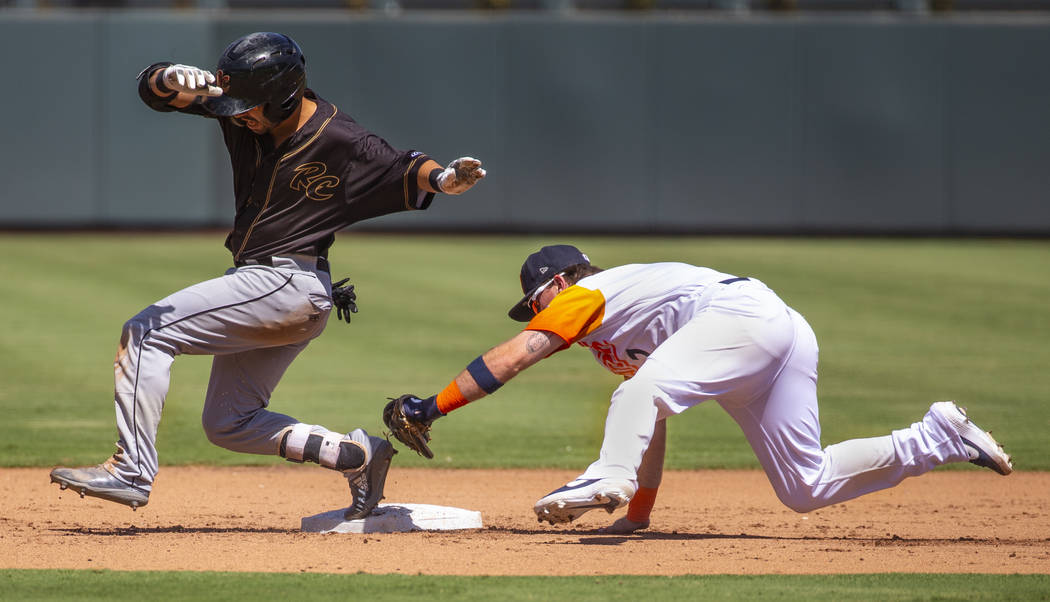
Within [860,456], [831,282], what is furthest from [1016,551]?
[831,282]

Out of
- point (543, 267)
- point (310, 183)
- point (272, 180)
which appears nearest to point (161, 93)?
point (272, 180)

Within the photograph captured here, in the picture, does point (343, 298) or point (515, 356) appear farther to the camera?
point (343, 298)

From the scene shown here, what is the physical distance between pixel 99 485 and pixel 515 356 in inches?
62.1

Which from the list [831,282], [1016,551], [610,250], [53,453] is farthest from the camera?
[610,250]

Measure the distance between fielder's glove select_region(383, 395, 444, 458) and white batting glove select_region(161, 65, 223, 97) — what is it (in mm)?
1335

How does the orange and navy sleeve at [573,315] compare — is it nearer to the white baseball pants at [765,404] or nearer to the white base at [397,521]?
the white baseball pants at [765,404]

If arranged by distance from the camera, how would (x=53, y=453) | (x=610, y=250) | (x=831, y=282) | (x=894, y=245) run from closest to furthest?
(x=53, y=453)
(x=831, y=282)
(x=610, y=250)
(x=894, y=245)

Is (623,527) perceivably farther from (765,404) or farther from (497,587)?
(497,587)

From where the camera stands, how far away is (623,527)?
5.72m

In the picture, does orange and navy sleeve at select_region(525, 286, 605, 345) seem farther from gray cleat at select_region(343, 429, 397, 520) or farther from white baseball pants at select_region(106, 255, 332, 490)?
gray cleat at select_region(343, 429, 397, 520)

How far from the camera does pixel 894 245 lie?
2092 cm

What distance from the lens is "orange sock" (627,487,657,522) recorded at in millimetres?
5645

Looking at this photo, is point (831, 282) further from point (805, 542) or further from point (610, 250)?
point (805, 542)

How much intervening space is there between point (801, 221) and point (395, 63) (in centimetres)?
699
